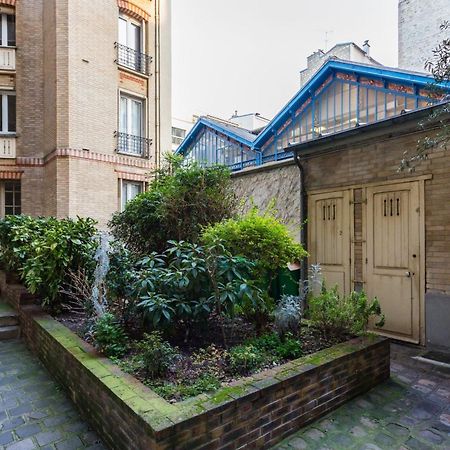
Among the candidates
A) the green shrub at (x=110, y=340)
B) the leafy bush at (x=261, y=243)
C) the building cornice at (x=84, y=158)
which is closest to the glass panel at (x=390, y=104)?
the leafy bush at (x=261, y=243)

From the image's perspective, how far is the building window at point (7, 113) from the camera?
39.1 feet

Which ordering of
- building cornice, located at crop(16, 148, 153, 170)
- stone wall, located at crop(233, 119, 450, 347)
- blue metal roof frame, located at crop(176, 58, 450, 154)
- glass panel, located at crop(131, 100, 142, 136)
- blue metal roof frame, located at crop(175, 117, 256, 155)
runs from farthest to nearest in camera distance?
blue metal roof frame, located at crop(175, 117, 256, 155), glass panel, located at crop(131, 100, 142, 136), building cornice, located at crop(16, 148, 153, 170), blue metal roof frame, located at crop(176, 58, 450, 154), stone wall, located at crop(233, 119, 450, 347)

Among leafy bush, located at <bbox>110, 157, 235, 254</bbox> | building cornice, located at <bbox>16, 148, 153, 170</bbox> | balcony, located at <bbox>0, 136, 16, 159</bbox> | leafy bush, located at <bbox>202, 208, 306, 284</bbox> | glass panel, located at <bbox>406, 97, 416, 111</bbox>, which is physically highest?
glass panel, located at <bbox>406, 97, 416, 111</bbox>

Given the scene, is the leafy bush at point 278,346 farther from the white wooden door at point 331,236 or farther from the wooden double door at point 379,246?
the white wooden door at point 331,236

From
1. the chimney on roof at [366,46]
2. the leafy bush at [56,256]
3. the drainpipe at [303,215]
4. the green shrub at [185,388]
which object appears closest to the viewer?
the green shrub at [185,388]

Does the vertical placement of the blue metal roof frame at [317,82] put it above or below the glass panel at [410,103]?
above

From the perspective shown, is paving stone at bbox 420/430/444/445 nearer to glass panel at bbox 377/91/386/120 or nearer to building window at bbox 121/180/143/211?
glass panel at bbox 377/91/386/120

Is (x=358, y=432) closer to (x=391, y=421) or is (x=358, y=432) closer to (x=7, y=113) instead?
(x=391, y=421)

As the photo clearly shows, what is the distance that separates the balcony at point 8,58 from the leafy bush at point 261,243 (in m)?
11.6

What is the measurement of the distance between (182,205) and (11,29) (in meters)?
11.1

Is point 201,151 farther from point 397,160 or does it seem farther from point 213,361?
point 213,361

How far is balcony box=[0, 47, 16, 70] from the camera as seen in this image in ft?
38.7

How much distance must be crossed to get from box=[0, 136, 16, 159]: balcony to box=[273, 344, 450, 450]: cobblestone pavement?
1241 centimetres

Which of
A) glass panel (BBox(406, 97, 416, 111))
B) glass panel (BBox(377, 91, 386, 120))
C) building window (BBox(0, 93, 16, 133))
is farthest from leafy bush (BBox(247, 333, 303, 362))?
building window (BBox(0, 93, 16, 133))
